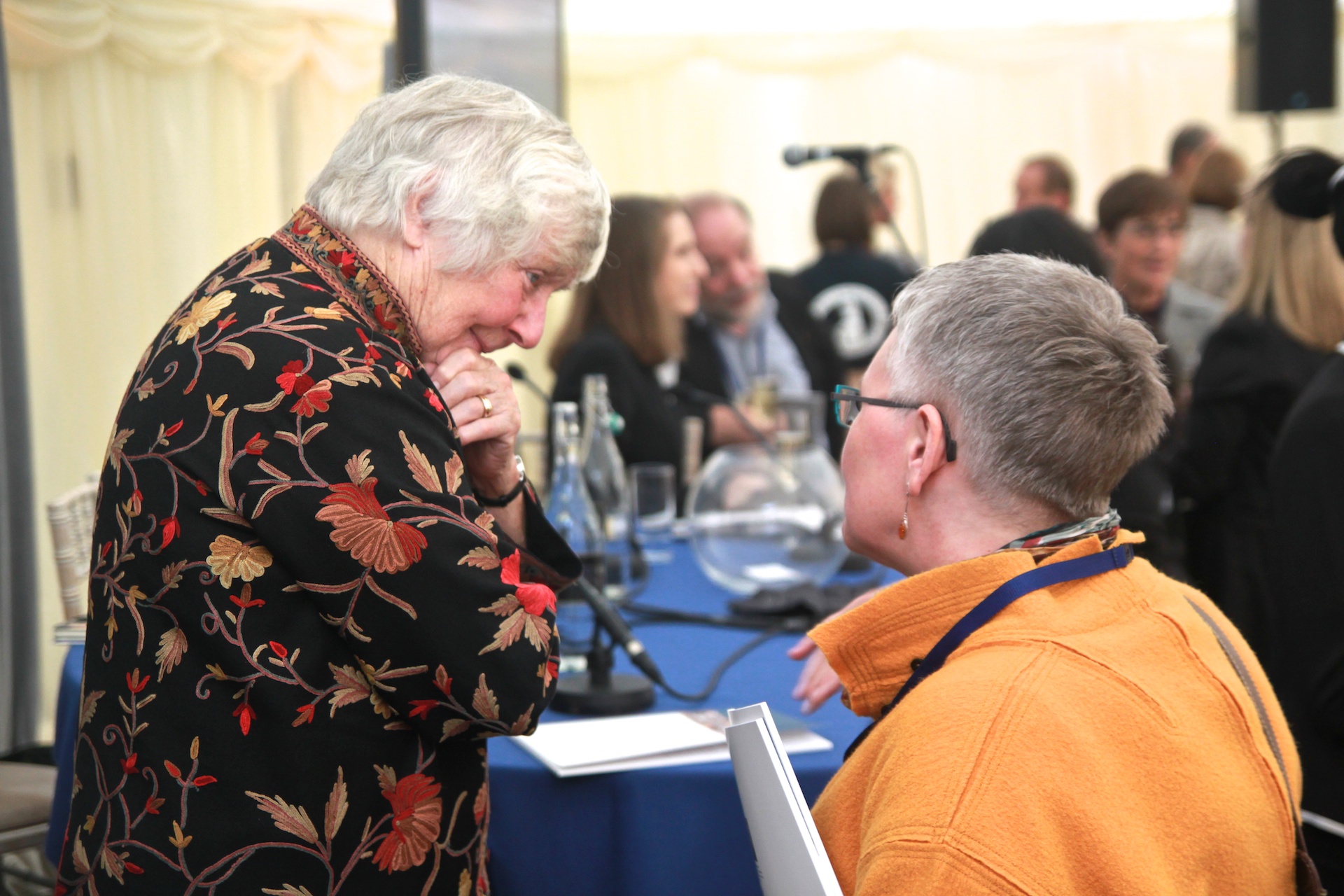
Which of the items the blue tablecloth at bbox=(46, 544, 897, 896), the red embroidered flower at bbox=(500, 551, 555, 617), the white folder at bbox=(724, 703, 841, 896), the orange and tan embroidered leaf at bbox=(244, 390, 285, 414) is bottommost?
the blue tablecloth at bbox=(46, 544, 897, 896)

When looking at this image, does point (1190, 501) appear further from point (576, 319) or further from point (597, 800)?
point (597, 800)

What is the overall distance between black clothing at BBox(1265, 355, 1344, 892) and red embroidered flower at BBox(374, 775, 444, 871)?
135 cm

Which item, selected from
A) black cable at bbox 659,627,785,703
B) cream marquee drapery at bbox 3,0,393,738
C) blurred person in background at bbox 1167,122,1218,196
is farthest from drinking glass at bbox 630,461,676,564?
blurred person in background at bbox 1167,122,1218,196

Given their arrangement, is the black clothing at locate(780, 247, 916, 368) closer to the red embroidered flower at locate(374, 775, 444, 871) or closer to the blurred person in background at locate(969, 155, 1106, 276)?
the blurred person in background at locate(969, 155, 1106, 276)

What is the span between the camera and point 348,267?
3.84ft

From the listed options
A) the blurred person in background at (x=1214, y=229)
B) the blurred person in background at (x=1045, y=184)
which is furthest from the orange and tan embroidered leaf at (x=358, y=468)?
the blurred person in background at (x=1045, y=184)

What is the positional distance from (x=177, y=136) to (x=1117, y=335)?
343cm

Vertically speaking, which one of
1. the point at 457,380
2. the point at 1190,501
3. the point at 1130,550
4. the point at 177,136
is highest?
the point at 177,136

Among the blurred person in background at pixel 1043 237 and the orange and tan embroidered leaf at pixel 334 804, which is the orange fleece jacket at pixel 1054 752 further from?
A: the blurred person in background at pixel 1043 237

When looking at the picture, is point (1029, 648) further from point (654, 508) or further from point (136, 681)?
point (654, 508)

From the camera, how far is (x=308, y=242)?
46.6 inches

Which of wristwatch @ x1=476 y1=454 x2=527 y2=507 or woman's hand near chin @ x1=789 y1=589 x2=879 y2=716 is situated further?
woman's hand near chin @ x1=789 y1=589 x2=879 y2=716

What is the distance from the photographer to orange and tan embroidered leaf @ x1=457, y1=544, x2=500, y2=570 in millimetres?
1049

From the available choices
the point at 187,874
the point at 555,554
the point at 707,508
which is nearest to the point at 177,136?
the point at 707,508
